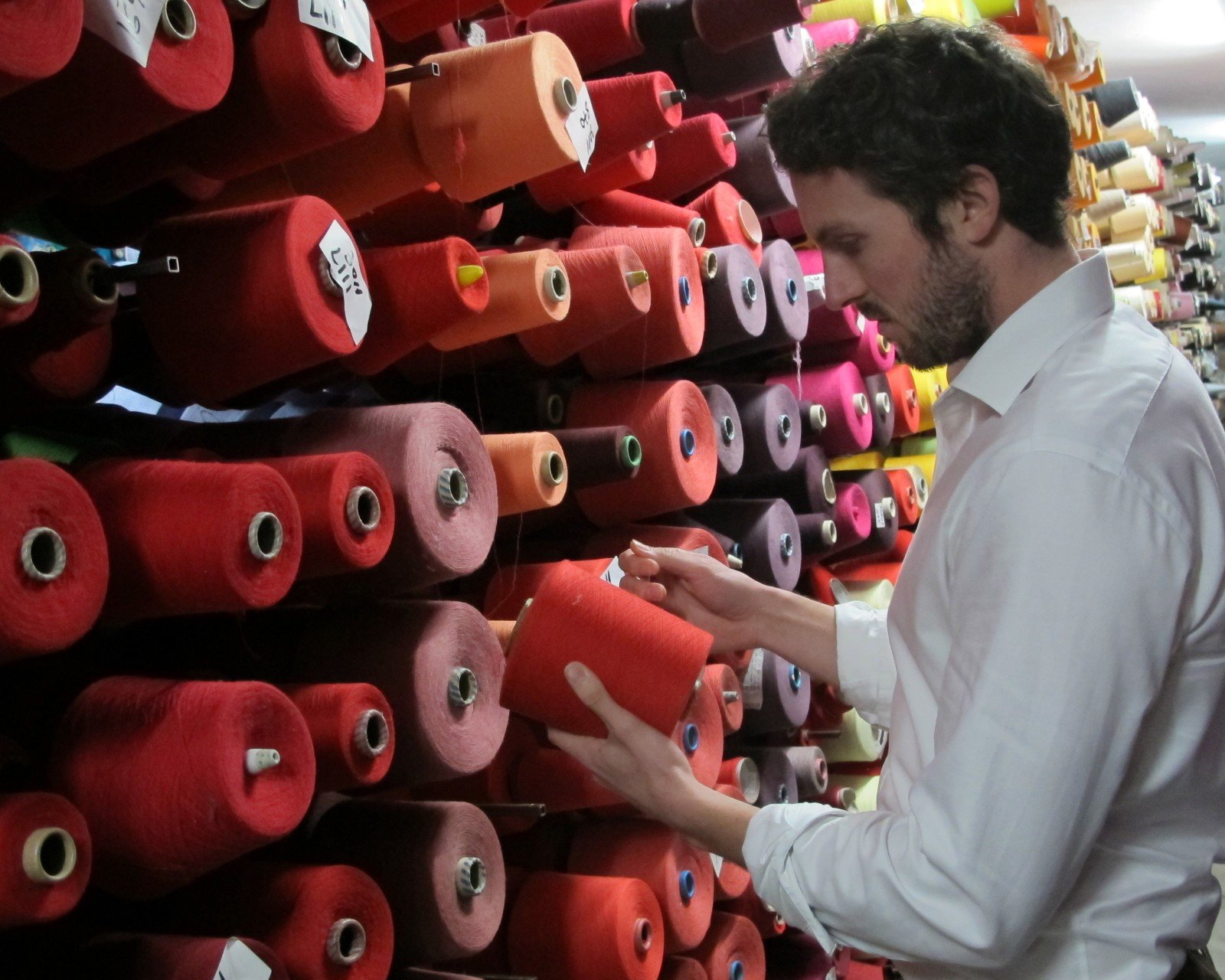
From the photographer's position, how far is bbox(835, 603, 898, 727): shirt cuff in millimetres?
1156

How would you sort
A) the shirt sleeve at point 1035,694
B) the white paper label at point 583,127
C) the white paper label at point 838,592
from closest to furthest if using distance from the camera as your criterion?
the shirt sleeve at point 1035,694 → the white paper label at point 583,127 → the white paper label at point 838,592

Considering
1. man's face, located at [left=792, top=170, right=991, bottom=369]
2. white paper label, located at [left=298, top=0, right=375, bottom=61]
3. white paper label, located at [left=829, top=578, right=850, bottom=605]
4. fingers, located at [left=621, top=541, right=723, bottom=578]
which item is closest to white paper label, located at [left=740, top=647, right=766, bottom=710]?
white paper label, located at [left=829, top=578, right=850, bottom=605]

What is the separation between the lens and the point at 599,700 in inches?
33.5

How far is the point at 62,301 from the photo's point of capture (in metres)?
0.66

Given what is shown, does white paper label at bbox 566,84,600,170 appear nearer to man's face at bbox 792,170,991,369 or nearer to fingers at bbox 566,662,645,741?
man's face at bbox 792,170,991,369

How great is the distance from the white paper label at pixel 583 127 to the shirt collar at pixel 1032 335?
14.8 inches

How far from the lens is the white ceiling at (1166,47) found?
3.47 meters

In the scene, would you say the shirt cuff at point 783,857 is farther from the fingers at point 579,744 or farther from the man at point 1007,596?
the fingers at point 579,744

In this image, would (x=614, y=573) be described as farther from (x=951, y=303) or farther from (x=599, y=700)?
(x=951, y=303)

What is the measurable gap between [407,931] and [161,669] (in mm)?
255

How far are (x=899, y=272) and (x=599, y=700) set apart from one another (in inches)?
15.3

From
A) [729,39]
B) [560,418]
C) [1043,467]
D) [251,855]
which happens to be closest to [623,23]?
[729,39]

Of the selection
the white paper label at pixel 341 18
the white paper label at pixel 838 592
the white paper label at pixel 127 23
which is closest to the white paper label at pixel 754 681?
the white paper label at pixel 838 592

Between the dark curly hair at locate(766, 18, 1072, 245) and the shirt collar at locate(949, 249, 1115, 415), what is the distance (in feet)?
0.16
